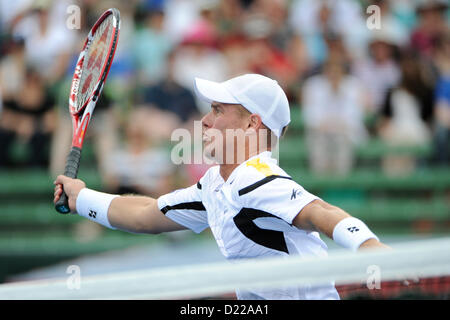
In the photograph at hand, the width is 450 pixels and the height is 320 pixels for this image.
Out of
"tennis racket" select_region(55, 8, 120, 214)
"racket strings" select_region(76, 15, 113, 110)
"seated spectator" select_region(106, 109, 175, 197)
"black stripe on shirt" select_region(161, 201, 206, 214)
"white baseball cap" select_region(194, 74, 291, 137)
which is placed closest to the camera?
"white baseball cap" select_region(194, 74, 291, 137)

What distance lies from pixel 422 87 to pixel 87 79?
647 cm

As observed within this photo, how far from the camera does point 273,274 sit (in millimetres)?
3605

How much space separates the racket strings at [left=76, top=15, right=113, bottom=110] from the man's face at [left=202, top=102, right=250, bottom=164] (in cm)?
112

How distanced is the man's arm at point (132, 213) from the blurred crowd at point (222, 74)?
5.13 metres

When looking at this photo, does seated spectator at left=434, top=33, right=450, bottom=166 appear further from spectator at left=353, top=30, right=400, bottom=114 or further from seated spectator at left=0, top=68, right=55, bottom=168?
seated spectator at left=0, top=68, right=55, bottom=168

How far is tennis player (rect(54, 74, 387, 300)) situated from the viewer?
3969 millimetres

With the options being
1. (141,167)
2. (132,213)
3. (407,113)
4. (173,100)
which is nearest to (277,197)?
(132,213)

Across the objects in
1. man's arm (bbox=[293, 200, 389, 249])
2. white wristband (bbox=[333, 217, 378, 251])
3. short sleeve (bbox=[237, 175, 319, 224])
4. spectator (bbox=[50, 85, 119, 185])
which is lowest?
white wristband (bbox=[333, 217, 378, 251])

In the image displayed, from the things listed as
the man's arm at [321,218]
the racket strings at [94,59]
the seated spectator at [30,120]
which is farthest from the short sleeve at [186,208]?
the seated spectator at [30,120]

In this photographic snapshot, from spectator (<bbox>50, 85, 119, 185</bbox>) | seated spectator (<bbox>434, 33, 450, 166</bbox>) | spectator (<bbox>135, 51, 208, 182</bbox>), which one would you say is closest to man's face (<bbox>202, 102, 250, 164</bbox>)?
spectator (<bbox>135, 51, 208, 182</bbox>)

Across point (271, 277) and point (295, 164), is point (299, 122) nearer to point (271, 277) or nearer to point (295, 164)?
point (295, 164)

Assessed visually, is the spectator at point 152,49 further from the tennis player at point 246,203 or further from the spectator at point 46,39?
the tennis player at point 246,203

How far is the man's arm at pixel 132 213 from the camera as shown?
16.2ft

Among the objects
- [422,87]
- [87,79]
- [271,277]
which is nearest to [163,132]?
[422,87]
